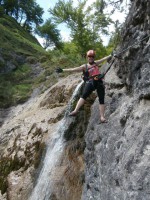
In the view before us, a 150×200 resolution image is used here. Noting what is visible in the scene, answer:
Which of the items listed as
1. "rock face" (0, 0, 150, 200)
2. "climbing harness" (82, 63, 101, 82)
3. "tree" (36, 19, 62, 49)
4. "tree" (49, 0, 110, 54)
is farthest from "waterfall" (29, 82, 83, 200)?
"tree" (36, 19, 62, 49)

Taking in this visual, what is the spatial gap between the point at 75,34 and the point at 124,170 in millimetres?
26901

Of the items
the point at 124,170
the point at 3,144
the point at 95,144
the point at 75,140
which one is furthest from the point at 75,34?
the point at 124,170

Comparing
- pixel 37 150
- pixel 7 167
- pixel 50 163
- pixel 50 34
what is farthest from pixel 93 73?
pixel 50 34

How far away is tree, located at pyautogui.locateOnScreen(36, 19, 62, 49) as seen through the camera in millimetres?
49812

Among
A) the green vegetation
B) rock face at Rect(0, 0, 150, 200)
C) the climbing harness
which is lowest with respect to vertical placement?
the green vegetation

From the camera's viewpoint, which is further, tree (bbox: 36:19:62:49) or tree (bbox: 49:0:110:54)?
tree (bbox: 36:19:62:49)

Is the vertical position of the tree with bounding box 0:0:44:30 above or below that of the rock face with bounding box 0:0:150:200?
above

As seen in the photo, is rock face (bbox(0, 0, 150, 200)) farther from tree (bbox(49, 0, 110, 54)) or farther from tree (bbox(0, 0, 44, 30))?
tree (bbox(0, 0, 44, 30))

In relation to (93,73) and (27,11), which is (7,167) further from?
(27,11)

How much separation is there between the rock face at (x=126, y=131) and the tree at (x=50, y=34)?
39629mm

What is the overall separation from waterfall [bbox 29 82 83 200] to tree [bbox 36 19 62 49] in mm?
37869

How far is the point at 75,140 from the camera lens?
12352 mm

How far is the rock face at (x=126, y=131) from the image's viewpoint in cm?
719

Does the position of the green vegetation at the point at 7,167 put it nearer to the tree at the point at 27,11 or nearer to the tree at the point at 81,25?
the tree at the point at 81,25
